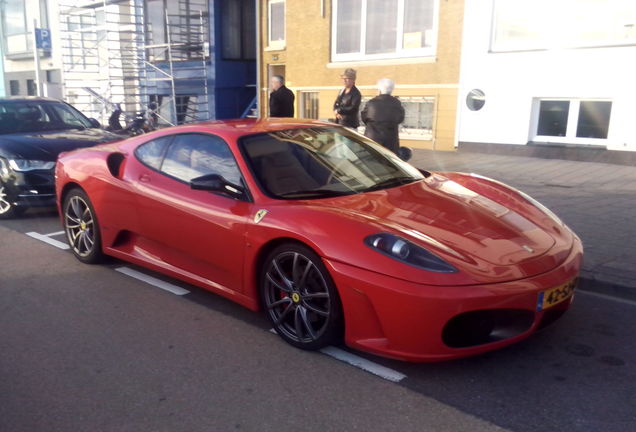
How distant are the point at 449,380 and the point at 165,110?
1830cm

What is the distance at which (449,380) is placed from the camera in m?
3.29

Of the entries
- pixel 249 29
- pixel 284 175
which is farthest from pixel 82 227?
pixel 249 29

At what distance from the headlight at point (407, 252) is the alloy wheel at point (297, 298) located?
40cm

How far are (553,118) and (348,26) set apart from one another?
20.2 feet

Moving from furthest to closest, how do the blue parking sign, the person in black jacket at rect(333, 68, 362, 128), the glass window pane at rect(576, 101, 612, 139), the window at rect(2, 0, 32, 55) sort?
the window at rect(2, 0, 32, 55) → the blue parking sign → the glass window pane at rect(576, 101, 612, 139) → the person in black jacket at rect(333, 68, 362, 128)

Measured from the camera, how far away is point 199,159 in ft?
14.6

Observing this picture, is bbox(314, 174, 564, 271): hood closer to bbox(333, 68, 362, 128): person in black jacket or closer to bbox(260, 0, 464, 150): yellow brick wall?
bbox(333, 68, 362, 128): person in black jacket

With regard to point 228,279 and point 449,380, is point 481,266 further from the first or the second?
point 228,279

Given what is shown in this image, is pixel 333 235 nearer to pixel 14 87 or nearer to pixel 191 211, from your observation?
pixel 191 211

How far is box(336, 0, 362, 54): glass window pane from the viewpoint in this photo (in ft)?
49.2

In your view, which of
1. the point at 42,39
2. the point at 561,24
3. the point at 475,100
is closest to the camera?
the point at 561,24

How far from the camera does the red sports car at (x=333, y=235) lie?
316cm

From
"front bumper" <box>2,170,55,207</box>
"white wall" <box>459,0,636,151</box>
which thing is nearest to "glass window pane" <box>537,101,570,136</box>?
"white wall" <box>459,0,636,151</box>

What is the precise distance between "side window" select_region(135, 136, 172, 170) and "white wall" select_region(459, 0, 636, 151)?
8787 mm
